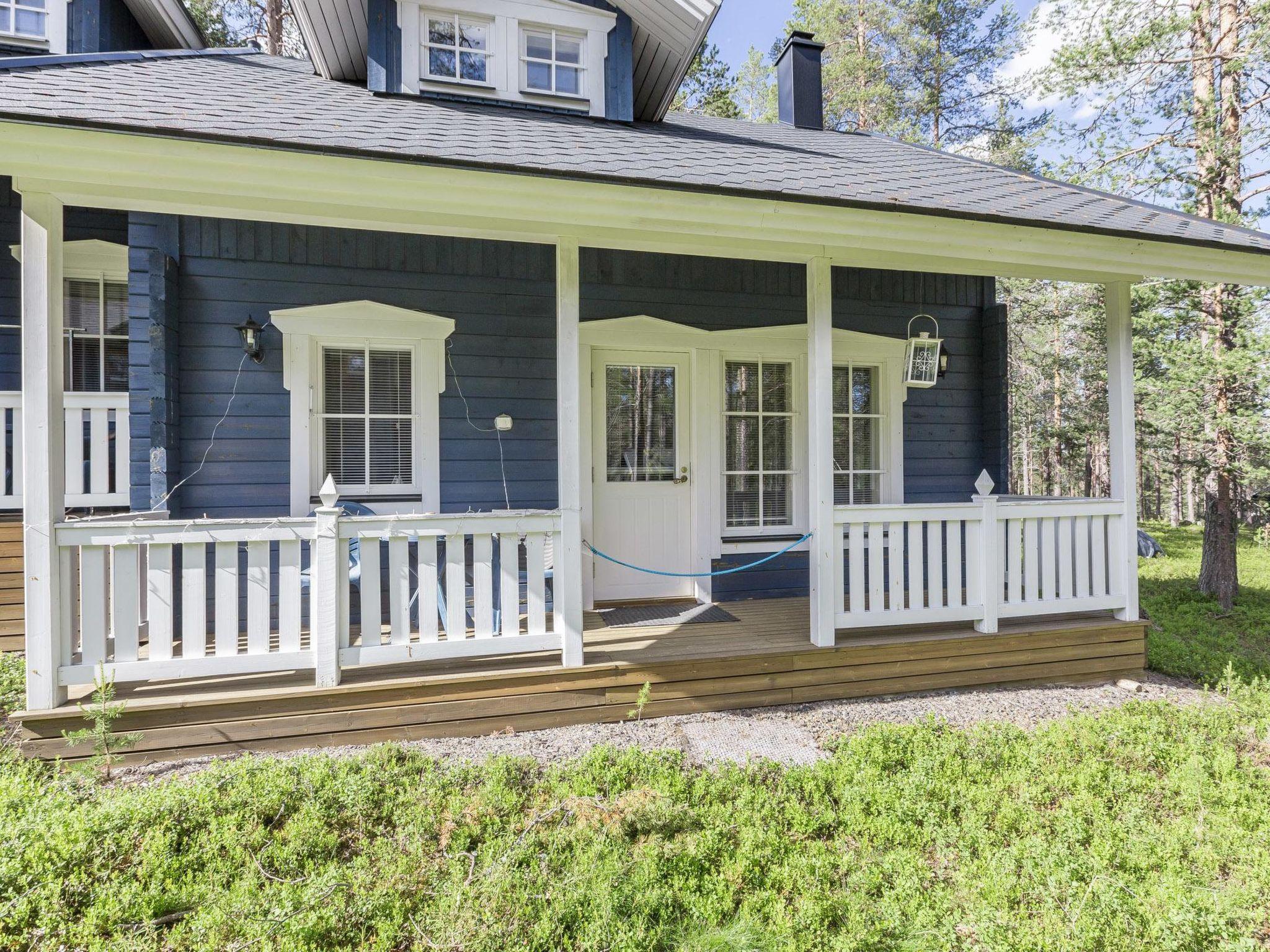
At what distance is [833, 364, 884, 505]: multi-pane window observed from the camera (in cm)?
552

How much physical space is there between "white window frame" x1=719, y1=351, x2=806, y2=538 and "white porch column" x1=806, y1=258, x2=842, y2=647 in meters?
1.52

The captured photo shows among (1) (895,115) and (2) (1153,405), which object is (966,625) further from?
(1) (895,115)

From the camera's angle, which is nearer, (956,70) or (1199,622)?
(1199,622)

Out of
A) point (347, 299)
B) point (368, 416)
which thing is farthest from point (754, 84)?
point (368, 416)

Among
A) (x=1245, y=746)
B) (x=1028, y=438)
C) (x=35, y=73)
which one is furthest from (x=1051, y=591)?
(x=1028, y=438)

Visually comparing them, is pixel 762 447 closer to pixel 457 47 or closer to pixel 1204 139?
pixel 457 47

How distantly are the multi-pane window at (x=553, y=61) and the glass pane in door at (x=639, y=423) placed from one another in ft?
6.63

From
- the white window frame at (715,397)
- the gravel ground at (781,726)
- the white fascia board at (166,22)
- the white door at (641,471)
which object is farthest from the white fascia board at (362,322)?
the white fascia board at (166,22)

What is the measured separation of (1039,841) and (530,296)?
13.8 feet

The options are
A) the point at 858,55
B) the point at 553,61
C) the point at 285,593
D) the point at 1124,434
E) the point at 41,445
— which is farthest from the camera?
the point at 858,55

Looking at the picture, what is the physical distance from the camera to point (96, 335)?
15.1 feet

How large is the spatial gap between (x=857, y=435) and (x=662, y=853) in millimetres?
4122

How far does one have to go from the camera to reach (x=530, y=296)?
481 centimetres

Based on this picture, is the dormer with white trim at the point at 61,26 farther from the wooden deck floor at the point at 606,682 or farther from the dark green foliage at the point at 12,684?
the wooden deck floor at the point at 606,682
